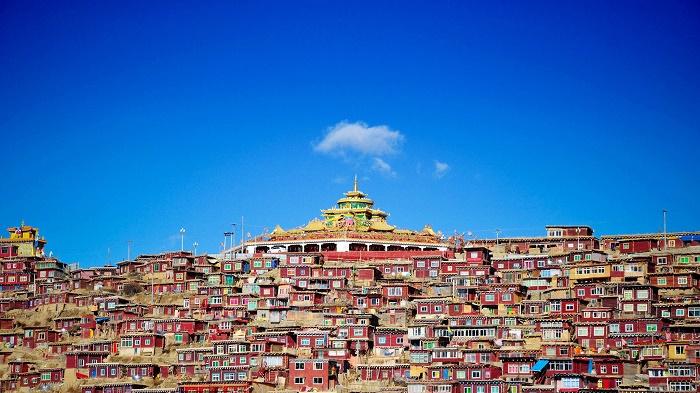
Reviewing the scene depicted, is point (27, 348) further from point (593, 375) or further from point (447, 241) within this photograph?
point (593, 375)

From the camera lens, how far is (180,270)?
392ft

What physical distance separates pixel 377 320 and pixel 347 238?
798 inches

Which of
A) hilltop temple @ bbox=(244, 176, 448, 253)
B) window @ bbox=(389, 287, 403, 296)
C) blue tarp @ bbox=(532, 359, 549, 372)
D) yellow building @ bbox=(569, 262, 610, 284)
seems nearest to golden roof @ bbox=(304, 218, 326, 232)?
hilltop temple @ bbox=(244, 176, 448, 253)

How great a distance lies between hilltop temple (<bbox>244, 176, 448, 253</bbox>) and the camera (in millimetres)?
123812

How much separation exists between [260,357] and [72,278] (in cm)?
3182

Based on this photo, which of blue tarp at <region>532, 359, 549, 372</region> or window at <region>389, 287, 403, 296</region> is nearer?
blue tarp at <region>532, 359, 549, 372</region>

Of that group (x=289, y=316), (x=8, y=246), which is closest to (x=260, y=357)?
(x=289, y=316)

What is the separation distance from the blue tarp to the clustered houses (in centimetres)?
16

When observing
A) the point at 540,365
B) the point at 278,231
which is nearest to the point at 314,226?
the point at 278,231

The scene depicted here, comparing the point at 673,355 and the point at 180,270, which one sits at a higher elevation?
the point at 180,270

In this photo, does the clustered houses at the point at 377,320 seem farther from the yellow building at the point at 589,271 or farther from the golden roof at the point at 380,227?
the golden roof at the point at 380,227

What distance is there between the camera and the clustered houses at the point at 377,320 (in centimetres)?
9175

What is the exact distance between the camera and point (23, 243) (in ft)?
447

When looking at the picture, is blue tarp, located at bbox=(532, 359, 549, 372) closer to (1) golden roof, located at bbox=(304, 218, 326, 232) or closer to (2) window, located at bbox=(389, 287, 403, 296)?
(2) window, located at bbox=(389, 287, 403, 296)
